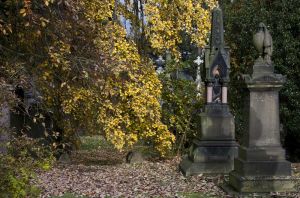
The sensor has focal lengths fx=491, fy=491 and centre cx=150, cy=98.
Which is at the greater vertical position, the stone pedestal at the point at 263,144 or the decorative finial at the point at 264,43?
the decorative finial at the point at 264,43

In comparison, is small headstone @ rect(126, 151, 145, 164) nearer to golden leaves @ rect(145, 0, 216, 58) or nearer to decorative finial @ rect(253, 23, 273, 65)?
golden leaves @ rect(145, 0, 216, 58)

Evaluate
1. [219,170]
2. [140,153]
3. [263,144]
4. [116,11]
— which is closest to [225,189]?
[263,144]

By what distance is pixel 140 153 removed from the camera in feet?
49.3

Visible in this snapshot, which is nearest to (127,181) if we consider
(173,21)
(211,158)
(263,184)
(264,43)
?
(211,158)

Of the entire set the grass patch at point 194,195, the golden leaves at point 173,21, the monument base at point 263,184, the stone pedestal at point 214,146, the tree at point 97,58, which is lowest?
the grass patch at point 194,195

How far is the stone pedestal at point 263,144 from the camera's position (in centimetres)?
929

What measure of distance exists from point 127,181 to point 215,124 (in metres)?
2.90

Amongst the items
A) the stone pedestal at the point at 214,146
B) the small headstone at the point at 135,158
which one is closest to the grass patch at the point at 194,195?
the stone pedestal at the point at 214,146

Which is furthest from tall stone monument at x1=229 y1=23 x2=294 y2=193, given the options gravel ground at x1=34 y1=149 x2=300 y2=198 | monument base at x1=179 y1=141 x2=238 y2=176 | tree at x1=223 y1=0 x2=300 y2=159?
tree at x1=223 y1=0 x2=300 y2=159

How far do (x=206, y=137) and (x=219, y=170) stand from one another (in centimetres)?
90

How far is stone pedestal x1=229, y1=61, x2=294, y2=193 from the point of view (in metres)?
9.29

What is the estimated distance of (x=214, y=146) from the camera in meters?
12.3

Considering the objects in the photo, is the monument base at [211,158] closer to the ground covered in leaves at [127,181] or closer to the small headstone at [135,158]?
the ground covered in leaves at [127,181]

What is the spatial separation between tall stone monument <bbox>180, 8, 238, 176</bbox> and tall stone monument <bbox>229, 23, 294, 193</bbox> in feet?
7.86
